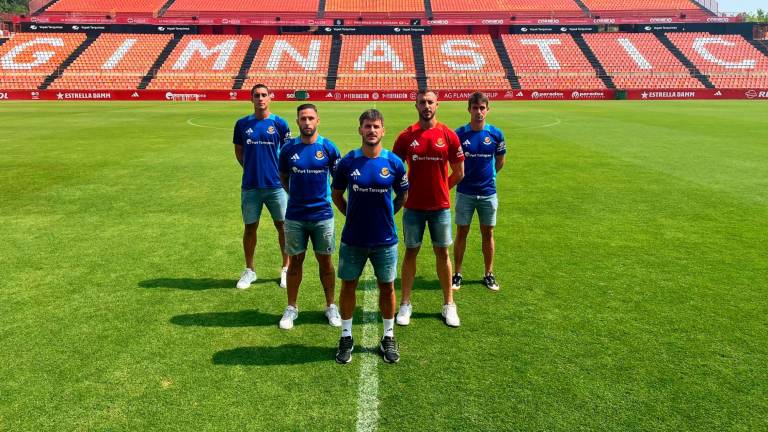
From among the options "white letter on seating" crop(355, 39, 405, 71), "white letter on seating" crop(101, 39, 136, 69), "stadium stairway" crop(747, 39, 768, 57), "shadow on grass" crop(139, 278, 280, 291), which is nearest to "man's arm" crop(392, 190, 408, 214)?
"shadow on grass" crop(139, 278, 280, 291)

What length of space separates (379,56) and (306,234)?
54.0 m

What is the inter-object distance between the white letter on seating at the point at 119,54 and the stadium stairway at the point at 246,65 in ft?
42.0

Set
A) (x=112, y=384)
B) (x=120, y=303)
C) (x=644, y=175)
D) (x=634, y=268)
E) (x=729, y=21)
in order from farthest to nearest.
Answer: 1. (x=729, y=21)
2. (x=644, y=175)
3. (x=634, y=268)
4. (x=120, y=303)
5. (x=112, y=384)

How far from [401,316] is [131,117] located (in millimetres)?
26956

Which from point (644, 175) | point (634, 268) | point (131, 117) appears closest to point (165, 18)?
point (131, 117)

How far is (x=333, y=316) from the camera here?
5.46 m

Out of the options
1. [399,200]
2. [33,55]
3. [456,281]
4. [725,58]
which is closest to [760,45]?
[725,58]

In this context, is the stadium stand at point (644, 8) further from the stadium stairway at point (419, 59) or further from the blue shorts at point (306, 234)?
the blue shorts at point (306, 234)

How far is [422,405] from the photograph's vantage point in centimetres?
404

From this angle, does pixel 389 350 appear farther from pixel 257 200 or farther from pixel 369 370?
pixel 257 200

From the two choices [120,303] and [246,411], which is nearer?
[246,411]

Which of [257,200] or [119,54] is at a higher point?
[119,54]

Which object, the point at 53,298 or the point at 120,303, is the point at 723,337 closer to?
the point at 120,303

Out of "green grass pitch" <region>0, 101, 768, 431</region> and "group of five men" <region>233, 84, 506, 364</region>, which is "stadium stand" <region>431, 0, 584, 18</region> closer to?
"green grass pitch" <region>0, 101, 768, 431</region>
